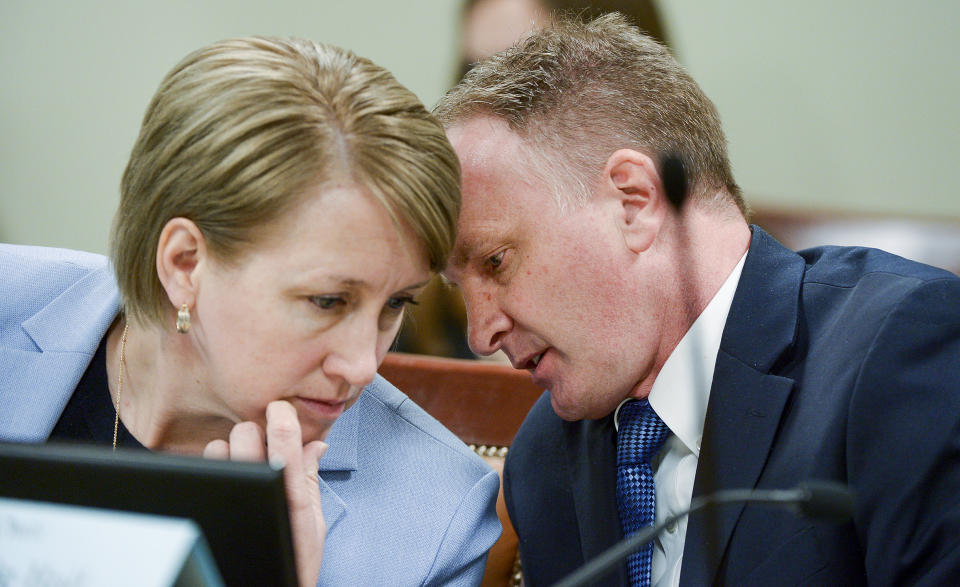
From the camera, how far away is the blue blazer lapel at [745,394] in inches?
45.8

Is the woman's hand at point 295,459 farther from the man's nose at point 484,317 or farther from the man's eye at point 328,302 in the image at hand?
the man's nose at point 484,317

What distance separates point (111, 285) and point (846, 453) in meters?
0.99

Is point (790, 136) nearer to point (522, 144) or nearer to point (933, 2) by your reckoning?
point (933, 2)

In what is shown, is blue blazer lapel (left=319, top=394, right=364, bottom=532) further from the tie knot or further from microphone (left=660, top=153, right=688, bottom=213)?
microphone (left=660, top=153, right=688, bottom=213)

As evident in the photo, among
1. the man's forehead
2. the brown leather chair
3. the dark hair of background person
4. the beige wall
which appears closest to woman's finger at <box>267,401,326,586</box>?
the man's forehead

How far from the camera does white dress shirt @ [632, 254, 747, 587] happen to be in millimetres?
1271

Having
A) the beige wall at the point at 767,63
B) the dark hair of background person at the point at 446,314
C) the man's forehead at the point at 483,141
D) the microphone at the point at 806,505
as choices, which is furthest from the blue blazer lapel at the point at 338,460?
the beige wall at the point at 767,63

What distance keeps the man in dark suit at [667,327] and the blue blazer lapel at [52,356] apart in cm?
50

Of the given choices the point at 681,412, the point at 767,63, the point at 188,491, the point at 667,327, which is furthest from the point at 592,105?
the point at 767,63

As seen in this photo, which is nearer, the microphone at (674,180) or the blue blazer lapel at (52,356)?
the microphone at (674,180)

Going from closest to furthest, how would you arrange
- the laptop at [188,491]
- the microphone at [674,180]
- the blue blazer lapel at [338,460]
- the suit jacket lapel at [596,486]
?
the laptop at [188,491], the microphone at [674,180], the blue blazer lapel at [338,460], the suit jacket lapel at [596,486]

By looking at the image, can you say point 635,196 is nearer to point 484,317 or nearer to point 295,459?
point 484,317

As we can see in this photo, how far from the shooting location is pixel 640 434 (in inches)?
52.7

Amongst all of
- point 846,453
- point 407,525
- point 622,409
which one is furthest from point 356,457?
point 846,453
